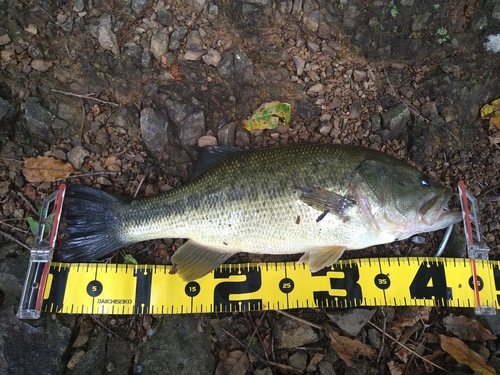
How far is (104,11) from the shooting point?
12.5ft

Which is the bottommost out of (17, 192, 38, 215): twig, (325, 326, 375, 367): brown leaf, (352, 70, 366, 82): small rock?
(325, 326, 375, 367): brown leaf

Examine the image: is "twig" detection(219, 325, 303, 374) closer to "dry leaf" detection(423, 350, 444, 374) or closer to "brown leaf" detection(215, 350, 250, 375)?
"brown leaf" detection(215, 350, 250, 375)

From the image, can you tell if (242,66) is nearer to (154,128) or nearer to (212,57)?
(212,57)

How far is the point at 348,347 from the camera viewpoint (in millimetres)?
3289

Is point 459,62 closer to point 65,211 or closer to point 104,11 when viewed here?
point 104,11

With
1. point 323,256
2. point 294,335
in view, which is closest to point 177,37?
point 323,256

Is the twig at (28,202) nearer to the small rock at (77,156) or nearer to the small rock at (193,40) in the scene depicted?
the small rock at (77,156)

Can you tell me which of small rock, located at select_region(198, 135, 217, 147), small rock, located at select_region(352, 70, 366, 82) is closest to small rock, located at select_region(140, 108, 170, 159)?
small rock, located at select_region(198, 135, 217, 147)

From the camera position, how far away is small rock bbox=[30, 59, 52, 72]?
3675 millimetres

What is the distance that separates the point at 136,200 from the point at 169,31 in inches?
74.1

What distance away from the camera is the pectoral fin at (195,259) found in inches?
132

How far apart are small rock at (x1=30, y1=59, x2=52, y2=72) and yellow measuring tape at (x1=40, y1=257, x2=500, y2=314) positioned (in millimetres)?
2028

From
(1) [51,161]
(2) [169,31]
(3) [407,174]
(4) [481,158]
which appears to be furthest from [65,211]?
(4) [481,158]

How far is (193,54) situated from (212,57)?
0.68 ft
